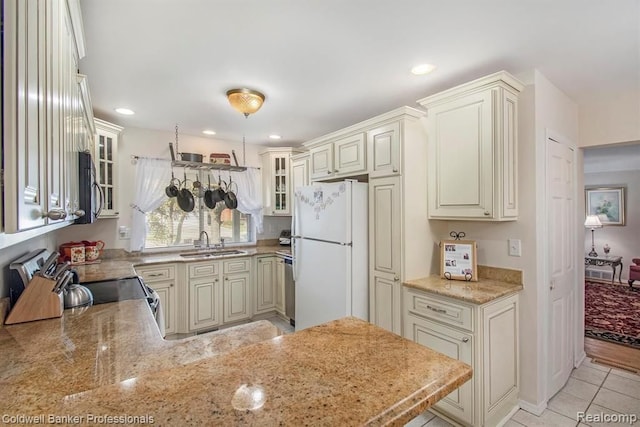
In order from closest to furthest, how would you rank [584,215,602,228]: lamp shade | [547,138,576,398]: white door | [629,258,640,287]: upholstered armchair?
1. [547,138,576,398]: white door
2. [629,258,640,287]: upholstered armchair
3. [584,215,602,228]: lamp shade

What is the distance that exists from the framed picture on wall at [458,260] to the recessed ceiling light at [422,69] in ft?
4.17

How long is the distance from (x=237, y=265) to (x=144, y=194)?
4.44 ft

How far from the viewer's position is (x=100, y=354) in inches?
43.1

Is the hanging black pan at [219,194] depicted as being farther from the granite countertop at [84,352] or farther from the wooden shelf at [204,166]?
the granite countertop at [84,352]

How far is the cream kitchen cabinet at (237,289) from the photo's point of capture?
3598mm

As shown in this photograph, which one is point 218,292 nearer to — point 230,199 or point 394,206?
point 230,199

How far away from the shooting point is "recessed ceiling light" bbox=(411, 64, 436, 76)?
202 cm

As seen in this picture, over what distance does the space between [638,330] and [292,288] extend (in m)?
4.07

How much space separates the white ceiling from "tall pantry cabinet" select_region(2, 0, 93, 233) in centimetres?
59

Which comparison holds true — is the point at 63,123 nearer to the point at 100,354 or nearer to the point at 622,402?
the point at 100,354

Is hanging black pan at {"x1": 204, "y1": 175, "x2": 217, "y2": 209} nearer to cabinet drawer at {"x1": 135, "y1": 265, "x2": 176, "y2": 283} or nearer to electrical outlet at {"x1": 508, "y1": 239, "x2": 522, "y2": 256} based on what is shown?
cabinet drawer at {"x1": 135, "y1": 265, "x2": 176, "y2": 283}

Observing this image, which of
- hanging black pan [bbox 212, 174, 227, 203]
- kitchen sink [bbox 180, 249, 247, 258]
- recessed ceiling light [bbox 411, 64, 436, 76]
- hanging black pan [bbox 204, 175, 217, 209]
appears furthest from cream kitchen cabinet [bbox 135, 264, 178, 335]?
recessed ceiling light [bbox 411, 64, 436, 76]

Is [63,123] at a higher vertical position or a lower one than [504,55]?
lower

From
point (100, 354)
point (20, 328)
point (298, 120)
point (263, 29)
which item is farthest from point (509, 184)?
point (20, 328)
